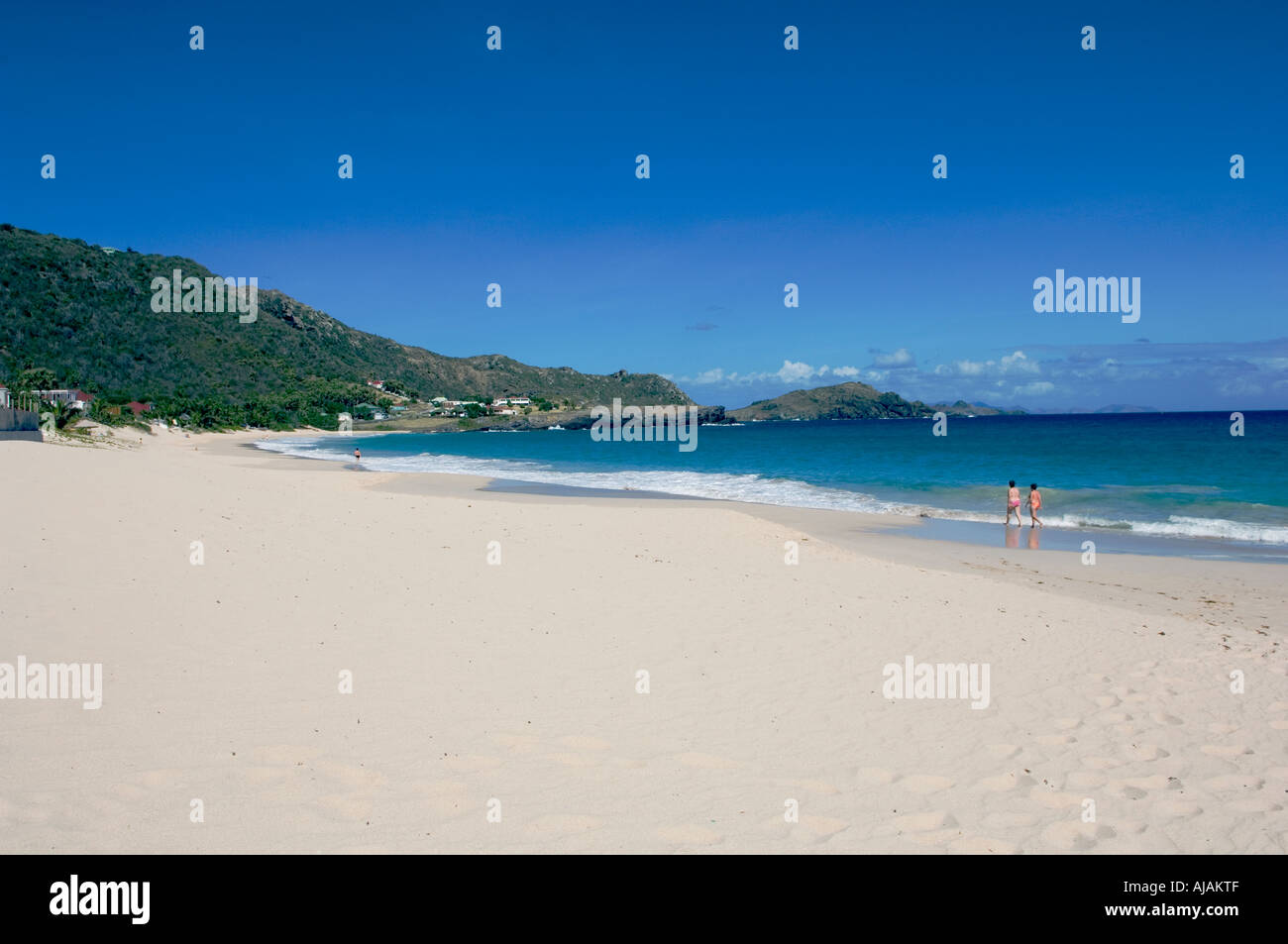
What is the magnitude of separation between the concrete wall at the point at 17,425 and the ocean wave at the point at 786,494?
1796 centimetres

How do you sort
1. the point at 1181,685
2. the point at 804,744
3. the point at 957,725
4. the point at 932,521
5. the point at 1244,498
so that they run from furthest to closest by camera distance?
1. the point at 1244,498
2. the point at 932,521
3. the point at 1181,685
4. the point at 957,725
5. the point at 804,744

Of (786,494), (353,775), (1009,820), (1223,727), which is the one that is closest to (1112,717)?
(1223,727)

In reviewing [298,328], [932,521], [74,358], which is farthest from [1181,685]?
[298,328]

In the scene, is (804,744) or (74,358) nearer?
(804,744)

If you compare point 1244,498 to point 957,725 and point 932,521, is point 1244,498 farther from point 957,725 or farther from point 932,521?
point 957,725

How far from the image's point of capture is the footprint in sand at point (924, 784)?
488 cm

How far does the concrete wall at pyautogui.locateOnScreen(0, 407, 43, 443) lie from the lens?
110 ft

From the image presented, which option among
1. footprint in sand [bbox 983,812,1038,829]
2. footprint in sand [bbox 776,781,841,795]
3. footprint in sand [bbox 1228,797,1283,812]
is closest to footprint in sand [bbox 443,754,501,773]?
footprint in sand [bbox 776,781,841,795]

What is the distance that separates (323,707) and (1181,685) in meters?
7.60

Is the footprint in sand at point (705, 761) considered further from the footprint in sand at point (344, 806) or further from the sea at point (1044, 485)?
the sea at point (1044, 485)

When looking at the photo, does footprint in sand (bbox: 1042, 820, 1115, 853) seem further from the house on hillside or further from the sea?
the house on hillside

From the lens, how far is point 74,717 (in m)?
5.04

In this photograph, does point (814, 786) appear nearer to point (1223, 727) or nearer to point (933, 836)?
point (933, 836)

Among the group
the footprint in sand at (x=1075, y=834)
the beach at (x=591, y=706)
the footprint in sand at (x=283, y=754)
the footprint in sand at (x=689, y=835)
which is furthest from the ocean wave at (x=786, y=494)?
the footprint in sand at (x=283, y=754)
